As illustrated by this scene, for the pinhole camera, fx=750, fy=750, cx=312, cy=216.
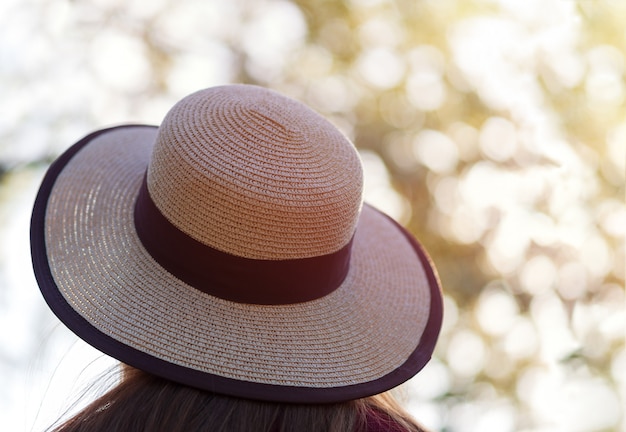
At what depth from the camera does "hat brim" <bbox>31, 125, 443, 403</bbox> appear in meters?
1.27

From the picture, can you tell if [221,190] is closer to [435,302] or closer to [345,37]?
[435,302]

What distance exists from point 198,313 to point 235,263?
0.11 metres

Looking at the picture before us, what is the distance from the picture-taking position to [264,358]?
4.30 feet

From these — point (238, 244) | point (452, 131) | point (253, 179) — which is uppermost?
point (253, 179)

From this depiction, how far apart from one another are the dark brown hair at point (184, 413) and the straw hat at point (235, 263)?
21 mm

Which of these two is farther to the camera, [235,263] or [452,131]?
[452,131]

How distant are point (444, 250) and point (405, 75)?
1.01 meters

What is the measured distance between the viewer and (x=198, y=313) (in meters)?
1.34

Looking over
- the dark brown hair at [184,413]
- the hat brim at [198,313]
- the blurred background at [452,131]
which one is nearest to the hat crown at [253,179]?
the hat brim at [198,313]

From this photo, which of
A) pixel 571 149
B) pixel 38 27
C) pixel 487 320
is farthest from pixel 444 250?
pixel 38 27

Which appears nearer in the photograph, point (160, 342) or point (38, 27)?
point (160, 342)

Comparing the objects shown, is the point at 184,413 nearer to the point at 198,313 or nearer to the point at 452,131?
the point at 198,313

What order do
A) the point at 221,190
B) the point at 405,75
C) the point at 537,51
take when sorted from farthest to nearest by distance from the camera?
the point at 405,75
the point at 537,51
the point at 221,190

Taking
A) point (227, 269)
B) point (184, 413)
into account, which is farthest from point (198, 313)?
point (184, 413)
